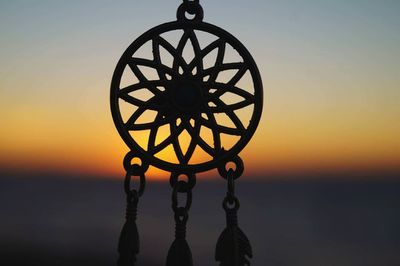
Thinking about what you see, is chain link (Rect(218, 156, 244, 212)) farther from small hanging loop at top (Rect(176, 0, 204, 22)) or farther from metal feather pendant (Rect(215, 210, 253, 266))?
small hanging loop at top (Rect(176, 0, 204, 22))

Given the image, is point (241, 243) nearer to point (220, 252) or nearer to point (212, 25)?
point (220, 252)

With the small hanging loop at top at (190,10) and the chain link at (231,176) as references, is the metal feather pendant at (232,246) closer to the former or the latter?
the chain link at (231,176)

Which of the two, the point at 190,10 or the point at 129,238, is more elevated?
the point at 190,10

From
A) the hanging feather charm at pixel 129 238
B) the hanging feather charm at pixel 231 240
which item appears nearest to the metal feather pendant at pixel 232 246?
the hanging feather charm at pixel 231 240

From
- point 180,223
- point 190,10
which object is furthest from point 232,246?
point 190,10

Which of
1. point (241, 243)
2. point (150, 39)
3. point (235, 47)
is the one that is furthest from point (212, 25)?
point (241, 243)

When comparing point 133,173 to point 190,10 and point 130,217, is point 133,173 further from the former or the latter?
point 190,10
